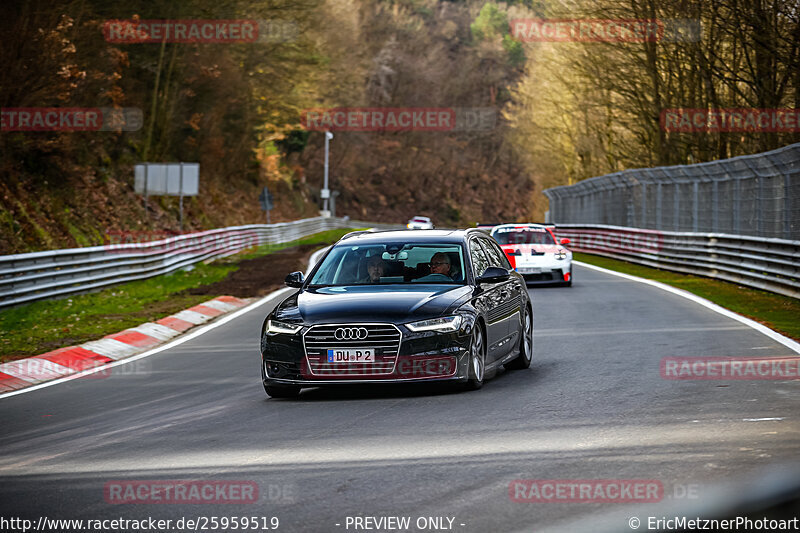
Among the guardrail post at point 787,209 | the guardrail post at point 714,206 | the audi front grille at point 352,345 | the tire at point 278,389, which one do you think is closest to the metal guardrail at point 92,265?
the tire at point 278,389

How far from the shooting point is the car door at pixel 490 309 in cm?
1054

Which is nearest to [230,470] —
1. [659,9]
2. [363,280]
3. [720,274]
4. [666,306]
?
[363,280]

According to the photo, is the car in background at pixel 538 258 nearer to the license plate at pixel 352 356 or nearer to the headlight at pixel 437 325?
the headlight at pixel 437 325

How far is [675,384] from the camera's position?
10.2 m

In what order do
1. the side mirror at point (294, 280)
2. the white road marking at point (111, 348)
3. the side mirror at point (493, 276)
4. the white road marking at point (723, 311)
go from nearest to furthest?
1. the side mirror at point (493, 276)
2. the side mirror at point (294, 280)
3. the white road marking at point (723, 311)
4. the white road marking at point (111, 348)

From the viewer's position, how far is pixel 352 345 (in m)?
9.70

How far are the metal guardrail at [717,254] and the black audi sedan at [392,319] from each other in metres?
10.9

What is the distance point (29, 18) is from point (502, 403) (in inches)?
931

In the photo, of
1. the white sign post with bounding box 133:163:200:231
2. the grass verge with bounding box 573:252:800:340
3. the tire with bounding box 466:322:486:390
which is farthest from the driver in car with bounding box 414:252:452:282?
the white sign post with bounding box 133:163:200:231

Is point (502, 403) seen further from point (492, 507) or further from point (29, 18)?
point (29, 18)

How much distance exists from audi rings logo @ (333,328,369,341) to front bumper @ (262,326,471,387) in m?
0.12

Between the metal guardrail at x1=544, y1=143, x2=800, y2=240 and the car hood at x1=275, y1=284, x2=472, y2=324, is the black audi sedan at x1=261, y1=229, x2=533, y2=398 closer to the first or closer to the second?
the car hood at x1=275, y1=284, x2=472, y2=324

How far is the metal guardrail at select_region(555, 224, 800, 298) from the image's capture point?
69.1ft

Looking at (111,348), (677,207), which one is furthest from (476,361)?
(677,207)
